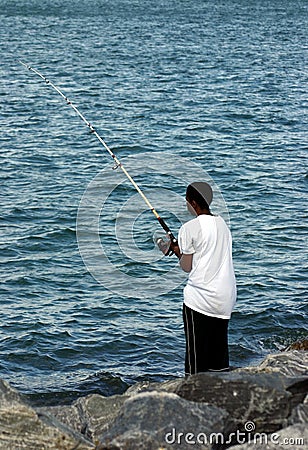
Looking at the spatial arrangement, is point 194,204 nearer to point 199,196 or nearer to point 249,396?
point 199,196

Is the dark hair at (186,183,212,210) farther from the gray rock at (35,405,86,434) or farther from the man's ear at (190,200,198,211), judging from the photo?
the gray rock at (35,405,86,434)

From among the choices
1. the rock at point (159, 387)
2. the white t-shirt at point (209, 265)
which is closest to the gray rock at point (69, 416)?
the rock at point (159, 387)

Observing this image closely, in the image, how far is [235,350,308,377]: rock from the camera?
6.55 m

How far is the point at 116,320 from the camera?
10398 millimetres

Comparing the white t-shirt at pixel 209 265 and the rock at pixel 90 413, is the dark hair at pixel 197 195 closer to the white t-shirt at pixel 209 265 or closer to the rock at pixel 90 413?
the white t-shirt at pixel 209 265

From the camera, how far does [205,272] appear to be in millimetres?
6055

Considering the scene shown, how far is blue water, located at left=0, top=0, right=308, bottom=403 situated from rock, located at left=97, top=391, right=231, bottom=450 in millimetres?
3173

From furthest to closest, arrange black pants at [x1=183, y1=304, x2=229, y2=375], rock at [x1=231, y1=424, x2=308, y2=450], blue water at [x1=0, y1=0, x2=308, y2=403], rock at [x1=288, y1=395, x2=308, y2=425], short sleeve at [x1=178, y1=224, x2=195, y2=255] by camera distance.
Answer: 1. blue water at [x1=0, y1=0, x2=308, y2=403]
2. black pants at [x1=183, y1=304, x2=229, y2=375]
3. short sleeve at [x1=178, y1=224, x2=195, y2=255]
4. rock at [x1=288, y1=395, x2=308, y2=425]
5. rock at [x1=231, y1=424, x2=308, y2=450]

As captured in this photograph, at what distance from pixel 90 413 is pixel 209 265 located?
1.28 metres

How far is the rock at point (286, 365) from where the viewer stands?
6547 millimetres

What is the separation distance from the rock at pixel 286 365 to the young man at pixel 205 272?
524 millimetres

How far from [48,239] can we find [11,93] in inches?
497

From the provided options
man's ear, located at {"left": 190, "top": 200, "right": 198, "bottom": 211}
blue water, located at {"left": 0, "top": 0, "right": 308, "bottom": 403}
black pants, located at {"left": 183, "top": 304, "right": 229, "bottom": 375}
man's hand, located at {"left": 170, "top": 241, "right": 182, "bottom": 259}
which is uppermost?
man's ear, located at {"left": 190, "top": 200, "right": 198, "bottom": 211}

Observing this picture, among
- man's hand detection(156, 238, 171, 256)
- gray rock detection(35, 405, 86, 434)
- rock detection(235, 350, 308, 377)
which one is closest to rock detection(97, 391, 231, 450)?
gray rock detection(35, 405, 86, 434)
